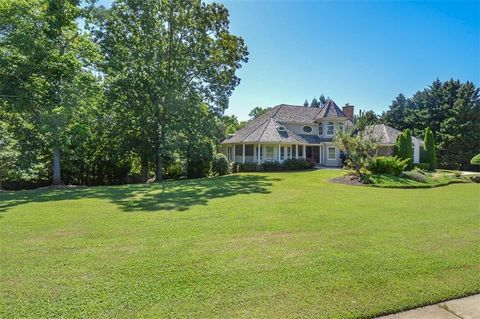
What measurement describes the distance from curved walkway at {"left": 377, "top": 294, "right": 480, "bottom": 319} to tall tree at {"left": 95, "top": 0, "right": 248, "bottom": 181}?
20.3 meters

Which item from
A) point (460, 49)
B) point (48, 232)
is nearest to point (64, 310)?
point (48, 232)

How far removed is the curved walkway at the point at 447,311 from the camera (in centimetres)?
324

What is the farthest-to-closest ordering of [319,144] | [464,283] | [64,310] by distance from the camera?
1. [319,144]
2. [464,283]
3. [64,310]

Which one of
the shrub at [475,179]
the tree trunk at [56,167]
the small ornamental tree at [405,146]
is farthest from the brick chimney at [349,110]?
the tree trunk at [56,167]

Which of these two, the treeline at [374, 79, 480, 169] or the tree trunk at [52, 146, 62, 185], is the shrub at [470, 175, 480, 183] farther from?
the tree trunk at [52, 146, 62, 185]

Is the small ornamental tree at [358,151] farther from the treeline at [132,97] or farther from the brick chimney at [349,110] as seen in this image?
the brick chimney at [349,110]

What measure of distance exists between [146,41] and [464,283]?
24.1m

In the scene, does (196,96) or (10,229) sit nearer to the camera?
(10,229)

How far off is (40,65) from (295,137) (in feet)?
74.0

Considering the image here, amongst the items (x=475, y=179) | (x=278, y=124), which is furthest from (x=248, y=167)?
(x=475, y=179)

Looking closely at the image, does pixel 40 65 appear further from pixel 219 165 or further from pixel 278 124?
pixel 278 124

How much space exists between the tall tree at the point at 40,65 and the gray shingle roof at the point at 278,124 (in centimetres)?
1642

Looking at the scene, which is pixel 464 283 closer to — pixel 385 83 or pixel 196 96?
pixel 385 83

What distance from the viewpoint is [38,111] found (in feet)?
54.2
